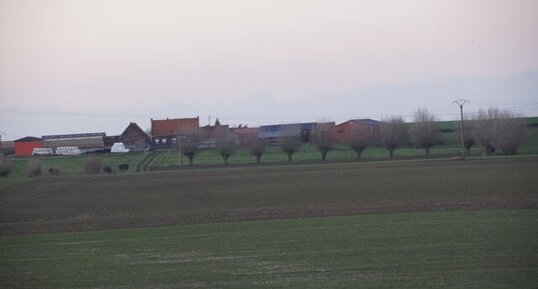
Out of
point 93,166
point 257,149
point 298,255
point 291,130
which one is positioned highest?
point 291,130

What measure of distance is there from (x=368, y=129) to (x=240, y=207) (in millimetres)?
72742

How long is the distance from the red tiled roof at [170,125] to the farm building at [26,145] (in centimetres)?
1952

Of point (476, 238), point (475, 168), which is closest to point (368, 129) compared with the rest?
point (475, 168)

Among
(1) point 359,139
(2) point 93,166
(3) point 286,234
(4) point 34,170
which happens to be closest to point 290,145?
(1) point 359,139

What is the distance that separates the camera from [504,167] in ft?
175

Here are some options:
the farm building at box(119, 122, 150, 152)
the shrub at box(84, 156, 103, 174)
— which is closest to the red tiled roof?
the farm building at box(119, 122, 150, 152)

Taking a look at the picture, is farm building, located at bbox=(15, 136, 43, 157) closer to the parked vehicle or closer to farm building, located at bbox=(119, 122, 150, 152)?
the parked vehicle

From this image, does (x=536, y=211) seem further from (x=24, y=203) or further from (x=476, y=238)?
(x=24, y=203)

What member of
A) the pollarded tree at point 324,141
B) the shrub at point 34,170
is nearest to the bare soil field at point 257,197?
the shrub at point 34,170

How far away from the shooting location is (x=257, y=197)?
138ft

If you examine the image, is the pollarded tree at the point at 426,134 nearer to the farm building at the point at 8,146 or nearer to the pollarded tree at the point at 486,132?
the pollarded tree at the point at 486,132

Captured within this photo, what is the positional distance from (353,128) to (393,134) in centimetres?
784

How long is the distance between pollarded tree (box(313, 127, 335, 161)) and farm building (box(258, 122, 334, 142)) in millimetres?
4647

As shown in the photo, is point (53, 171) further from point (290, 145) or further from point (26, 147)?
point (26, 147)
